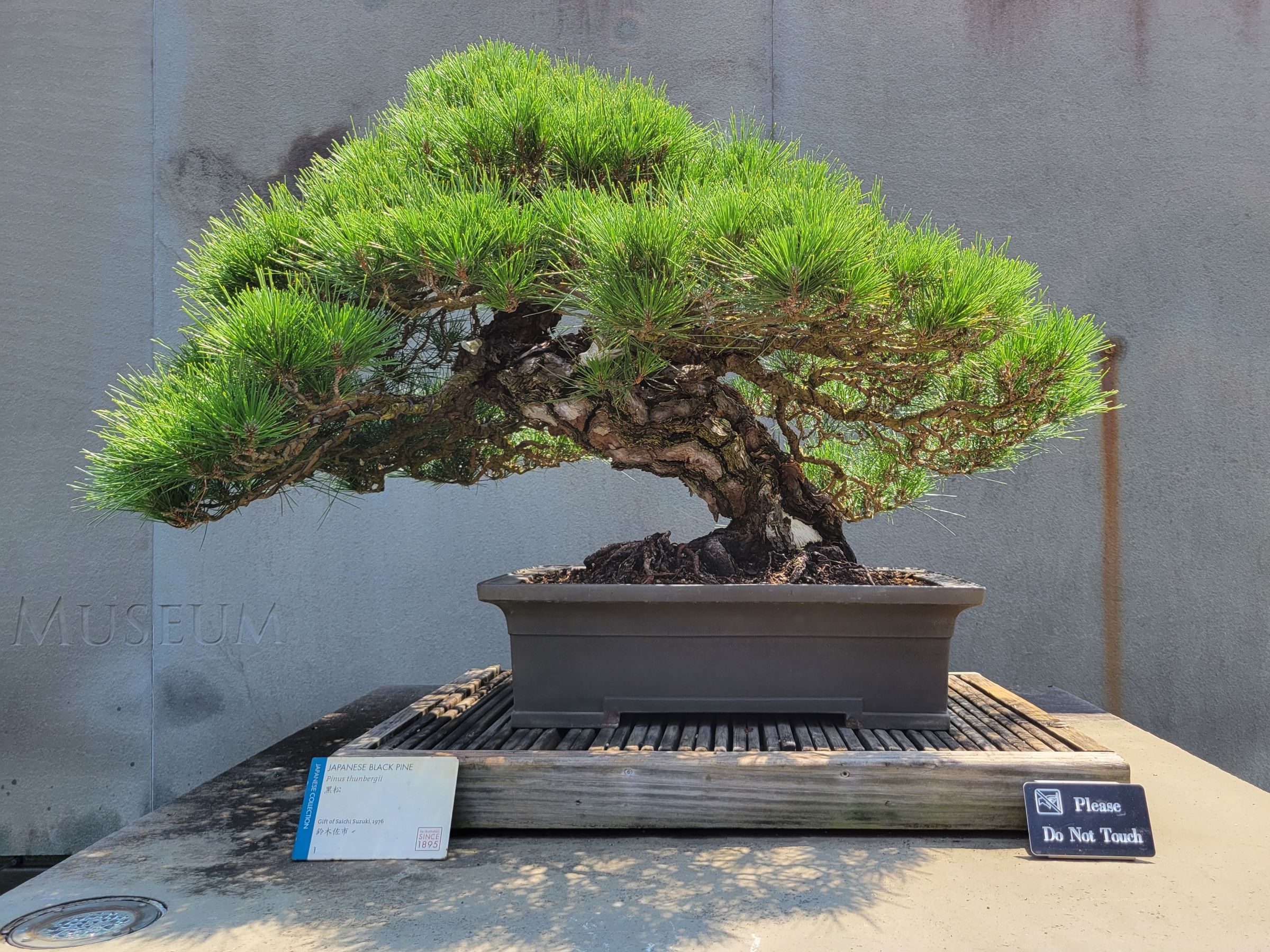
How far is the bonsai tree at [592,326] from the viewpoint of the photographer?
819 mm

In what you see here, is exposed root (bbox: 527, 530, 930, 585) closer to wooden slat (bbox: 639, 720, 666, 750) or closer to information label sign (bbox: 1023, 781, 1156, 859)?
wooden slat (bbox: 639, 720, 666, 750)

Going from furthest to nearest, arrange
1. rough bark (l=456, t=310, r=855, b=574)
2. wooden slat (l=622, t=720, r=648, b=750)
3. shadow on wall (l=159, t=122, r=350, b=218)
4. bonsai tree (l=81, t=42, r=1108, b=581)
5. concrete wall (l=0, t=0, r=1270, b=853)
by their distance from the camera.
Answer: shadow on wall (l=159, t=122, r=350, b=218)
concrete wall (l=0, t=0, r=1270, b=853)
rough bark (l=456, t=310, r=855, b=574)
wooden slat (l=622, t=720, r=648, b=750)
bonsai tree (l=81, t=42, r=1108, b=581)

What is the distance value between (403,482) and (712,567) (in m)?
1.20

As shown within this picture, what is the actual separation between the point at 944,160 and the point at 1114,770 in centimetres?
156

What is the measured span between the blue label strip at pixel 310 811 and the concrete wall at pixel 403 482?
1.27 metres

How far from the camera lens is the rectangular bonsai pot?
3.50 ft

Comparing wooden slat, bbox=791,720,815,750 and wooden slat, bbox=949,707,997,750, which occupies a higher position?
wooden slat, bbox=791,720,815,750

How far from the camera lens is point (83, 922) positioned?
74 centimetres

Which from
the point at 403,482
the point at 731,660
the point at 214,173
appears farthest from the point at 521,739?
the point at 214,173

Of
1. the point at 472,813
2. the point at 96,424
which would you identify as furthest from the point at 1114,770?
the point at 96,424

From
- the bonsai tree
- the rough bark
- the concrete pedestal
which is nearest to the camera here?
the concrete pedestal

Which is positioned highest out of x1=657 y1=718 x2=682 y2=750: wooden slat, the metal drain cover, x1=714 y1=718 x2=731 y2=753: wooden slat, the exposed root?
the exposed root

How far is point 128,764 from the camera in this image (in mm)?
2201

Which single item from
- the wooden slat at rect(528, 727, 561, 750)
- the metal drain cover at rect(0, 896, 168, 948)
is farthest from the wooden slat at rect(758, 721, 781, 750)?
the metal drain cover at rect(0, 896, 168, 948)
